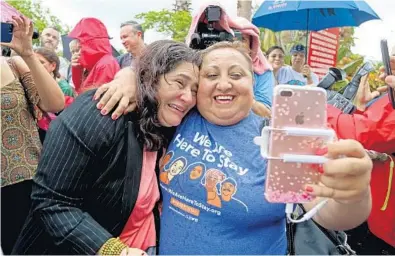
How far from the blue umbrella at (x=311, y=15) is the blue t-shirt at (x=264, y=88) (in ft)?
7.70

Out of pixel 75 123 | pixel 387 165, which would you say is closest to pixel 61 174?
pixel 75 123

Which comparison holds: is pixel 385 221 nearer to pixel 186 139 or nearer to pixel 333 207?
pixel 333 207

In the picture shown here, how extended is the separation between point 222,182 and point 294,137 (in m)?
0.41

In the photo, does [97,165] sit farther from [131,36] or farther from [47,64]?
[131,36]

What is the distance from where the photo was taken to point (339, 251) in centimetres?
197

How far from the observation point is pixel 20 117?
2.05 m

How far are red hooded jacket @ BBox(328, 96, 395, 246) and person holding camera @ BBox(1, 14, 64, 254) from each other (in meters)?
1.38

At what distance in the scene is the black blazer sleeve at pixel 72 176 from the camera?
1395 mm

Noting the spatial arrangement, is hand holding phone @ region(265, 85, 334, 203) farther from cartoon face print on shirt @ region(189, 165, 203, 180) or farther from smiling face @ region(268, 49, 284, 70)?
smiling face @ region(268, 49, 284, 70)

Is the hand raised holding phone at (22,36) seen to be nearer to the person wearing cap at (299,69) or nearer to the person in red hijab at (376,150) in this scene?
the person in red hijab at (376,150)

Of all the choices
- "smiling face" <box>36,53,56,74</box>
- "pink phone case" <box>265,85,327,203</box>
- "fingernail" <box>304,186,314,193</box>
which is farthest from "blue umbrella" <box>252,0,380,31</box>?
"fingernail" <box>304,186,314,193</box>

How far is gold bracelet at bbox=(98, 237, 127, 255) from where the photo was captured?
1379 millimetres

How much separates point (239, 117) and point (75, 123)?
0.57 m

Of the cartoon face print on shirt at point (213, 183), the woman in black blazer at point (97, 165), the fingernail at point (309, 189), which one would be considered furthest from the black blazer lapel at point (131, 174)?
the fingernail at point (309, 189)
